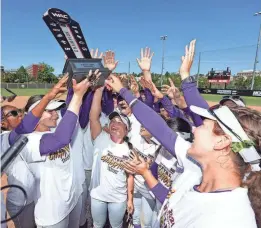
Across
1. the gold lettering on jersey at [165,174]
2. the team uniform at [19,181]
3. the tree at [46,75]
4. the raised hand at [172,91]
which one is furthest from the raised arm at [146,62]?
the tree at [46,75]

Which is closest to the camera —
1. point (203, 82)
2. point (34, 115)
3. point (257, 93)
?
point (34, 115)

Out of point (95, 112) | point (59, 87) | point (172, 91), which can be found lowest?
point (95, 112)

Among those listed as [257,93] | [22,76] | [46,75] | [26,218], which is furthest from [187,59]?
[46,75]

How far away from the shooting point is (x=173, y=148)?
6.15 ft

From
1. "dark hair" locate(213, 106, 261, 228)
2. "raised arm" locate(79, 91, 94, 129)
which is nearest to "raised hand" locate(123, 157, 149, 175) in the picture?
"dark hair" locate(213, 106, 261, 228)

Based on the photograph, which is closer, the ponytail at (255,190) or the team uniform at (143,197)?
the ponytail at (255,190)

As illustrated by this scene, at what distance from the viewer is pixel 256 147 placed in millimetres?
1381

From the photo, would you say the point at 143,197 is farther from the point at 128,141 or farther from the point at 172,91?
the point at 172,91

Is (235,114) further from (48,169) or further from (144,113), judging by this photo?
(48,169)

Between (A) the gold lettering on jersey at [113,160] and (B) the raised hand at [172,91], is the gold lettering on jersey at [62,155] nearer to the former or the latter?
(A) the gold lettering on jersey at [113,160]

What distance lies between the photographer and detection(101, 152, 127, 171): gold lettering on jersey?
9.89 ft

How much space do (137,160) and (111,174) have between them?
37.9 inches

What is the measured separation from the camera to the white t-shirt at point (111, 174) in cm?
298

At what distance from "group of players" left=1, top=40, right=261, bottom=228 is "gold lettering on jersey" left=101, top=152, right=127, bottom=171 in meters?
0.01
